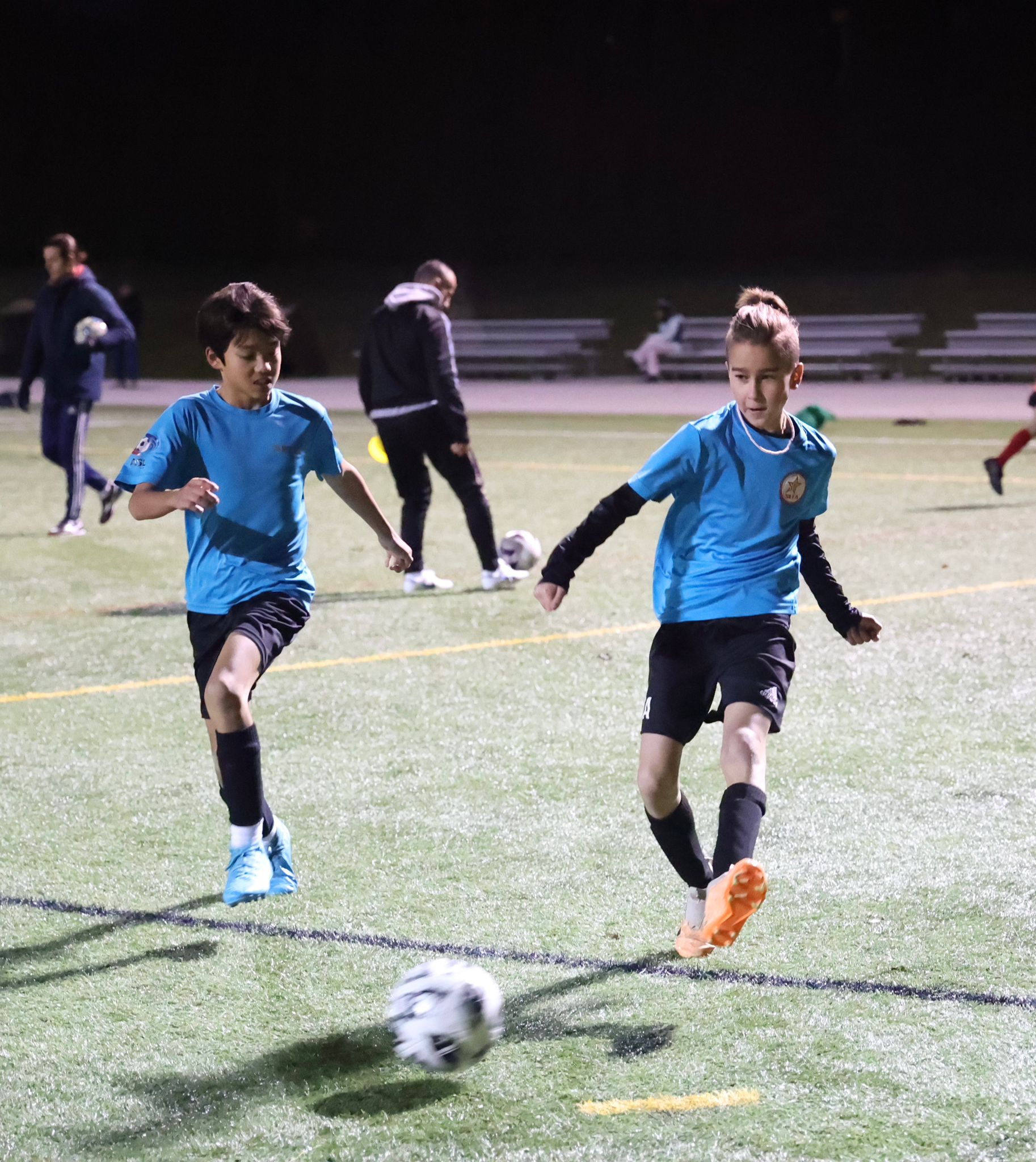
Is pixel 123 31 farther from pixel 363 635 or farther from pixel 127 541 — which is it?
pixel 363 635

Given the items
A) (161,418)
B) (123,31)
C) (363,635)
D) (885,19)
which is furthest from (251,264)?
(161,418)

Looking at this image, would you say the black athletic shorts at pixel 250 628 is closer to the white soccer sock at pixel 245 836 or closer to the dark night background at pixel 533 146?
the white soccer sock at pixel 245 836

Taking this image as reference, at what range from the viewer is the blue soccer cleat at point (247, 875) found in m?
4.34

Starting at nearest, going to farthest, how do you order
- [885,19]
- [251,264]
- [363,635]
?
[363,635] → [885,19] → [251,264]

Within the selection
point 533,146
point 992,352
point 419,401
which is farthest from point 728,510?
point 533,146

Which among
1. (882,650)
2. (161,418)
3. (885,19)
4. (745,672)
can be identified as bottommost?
(882,650)

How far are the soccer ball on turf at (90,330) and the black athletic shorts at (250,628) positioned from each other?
731cm

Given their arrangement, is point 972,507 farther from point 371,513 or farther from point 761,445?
point 761,445

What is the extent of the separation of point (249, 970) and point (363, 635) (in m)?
4.57

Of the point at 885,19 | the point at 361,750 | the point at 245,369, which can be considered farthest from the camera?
the point at 885,19

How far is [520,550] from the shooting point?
10328 mm

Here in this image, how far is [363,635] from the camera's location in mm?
8633

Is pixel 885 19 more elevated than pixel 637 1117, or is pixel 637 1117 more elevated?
pixel 885 19

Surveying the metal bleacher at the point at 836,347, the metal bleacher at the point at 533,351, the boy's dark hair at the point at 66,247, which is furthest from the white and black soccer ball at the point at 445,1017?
the metal bleacher at the point at 533,351
